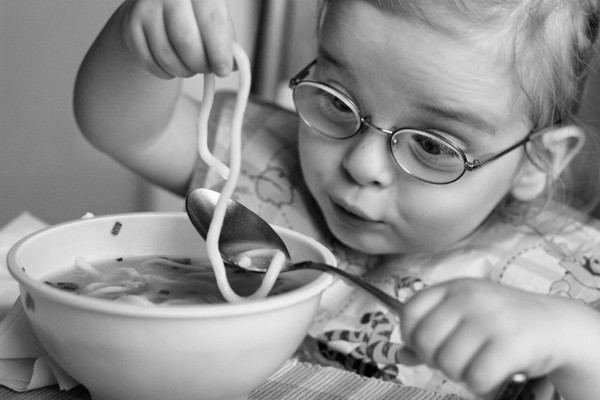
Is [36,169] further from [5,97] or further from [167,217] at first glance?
[167,217]

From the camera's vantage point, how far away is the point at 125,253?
70 cm

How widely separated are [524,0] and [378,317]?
471 millimetres

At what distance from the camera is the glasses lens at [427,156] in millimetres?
971

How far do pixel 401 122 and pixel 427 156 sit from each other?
0.18 ft

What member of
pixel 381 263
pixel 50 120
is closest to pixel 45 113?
pixel 50 120

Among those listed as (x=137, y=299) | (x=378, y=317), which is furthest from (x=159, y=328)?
(x=378, y=317)

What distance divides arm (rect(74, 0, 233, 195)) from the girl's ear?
50 centimetres

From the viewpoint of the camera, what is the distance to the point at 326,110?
1.05 metres

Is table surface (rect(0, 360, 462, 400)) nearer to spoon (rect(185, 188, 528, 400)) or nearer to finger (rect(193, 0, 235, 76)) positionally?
spoon (rect(185, 188, 528, 400))

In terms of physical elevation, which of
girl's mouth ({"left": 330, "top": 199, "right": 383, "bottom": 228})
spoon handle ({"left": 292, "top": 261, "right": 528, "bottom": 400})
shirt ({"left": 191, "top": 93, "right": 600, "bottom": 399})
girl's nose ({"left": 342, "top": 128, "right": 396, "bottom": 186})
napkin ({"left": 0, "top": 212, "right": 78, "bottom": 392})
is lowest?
shirt ({"left": 191, "top": 93, "right": 600, "bottom": 399})

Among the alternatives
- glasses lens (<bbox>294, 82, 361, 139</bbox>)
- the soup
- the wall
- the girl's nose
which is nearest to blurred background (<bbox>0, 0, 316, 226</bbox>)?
the wall

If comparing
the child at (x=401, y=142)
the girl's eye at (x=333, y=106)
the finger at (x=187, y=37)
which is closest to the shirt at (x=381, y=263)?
the child at (x=401, y=142)

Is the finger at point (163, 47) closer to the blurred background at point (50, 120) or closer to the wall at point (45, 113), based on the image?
the blurred background at point (50, 120)

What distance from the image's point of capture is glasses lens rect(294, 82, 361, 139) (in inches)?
39.6
